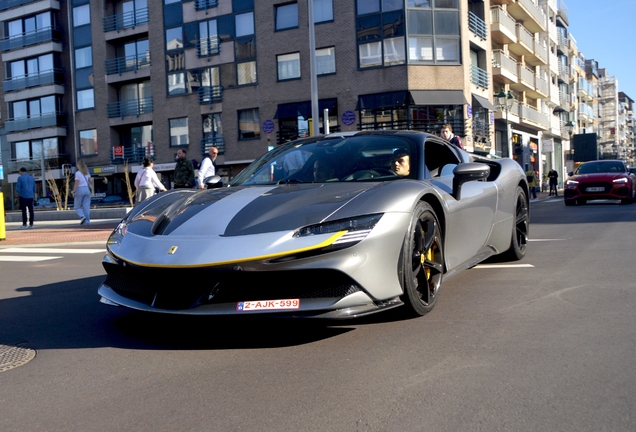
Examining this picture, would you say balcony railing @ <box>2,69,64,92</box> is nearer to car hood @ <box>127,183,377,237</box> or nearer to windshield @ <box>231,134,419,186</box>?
windshield @ <box>231,134,419,186</box>

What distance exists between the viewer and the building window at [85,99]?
1849 inches

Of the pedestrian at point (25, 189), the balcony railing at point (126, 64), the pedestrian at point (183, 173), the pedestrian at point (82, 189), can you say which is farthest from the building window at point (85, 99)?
the pedestrian at point (183, 173)

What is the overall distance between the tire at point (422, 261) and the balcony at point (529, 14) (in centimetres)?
4414

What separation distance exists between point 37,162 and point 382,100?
30.9 m

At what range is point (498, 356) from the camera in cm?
329

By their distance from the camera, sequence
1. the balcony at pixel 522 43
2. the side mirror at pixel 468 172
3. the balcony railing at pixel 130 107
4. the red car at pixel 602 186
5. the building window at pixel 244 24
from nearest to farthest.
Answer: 1. the side mirror at pixel 468 172
2. the red car at pixel 602 186
3. the building window at pixel 244 24
4. the balcony railing at pixel 130 107
5. the balcony at pixel 522 43

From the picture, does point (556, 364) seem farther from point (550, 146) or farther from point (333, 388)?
point (550, 146)

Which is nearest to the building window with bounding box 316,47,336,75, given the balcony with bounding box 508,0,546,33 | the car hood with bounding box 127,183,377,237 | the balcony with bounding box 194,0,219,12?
the balcony with bounding box 194,0,219,12

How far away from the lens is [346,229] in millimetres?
3568

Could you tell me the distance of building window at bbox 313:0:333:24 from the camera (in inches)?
1396

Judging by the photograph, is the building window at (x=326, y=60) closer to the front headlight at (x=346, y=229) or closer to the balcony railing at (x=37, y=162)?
the balcony railing at (x=37, y=162)

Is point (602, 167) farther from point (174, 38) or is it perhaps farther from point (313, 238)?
point (174, 38)

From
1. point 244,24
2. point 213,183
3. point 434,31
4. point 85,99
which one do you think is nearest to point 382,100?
point 434,31

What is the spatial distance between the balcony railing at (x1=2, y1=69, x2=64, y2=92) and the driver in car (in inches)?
1979
